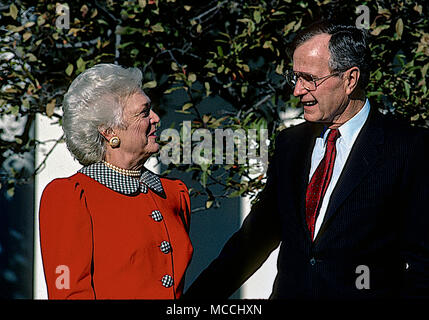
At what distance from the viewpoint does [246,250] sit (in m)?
2.60

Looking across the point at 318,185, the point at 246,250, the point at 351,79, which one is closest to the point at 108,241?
the point at 246,250

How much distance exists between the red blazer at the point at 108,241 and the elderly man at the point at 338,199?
0.30 meters

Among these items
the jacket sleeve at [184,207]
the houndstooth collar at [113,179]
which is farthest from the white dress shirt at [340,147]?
the houndstooth collar at [113,179]

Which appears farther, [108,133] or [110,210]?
[108,133]

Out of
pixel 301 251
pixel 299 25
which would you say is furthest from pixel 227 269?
pixel 299 25

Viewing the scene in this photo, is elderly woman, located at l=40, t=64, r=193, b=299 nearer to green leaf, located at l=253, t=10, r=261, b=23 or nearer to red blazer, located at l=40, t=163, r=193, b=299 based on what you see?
red blazer, located at l=40, t=163, r=193, b=299

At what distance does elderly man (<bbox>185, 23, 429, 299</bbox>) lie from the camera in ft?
7.14

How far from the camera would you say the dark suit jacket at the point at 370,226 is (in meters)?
2.16

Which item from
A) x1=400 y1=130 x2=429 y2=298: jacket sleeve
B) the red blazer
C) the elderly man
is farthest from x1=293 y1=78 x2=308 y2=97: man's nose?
the red blazer

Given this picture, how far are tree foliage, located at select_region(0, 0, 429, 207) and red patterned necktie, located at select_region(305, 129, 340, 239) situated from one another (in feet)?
3.94

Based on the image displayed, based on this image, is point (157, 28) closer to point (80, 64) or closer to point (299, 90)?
point (80, 64)

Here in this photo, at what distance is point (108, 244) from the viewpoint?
2145 mm

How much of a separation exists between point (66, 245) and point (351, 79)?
1388 mm

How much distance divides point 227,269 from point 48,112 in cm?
182
